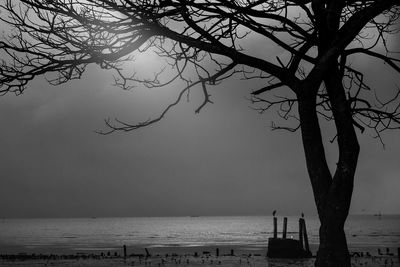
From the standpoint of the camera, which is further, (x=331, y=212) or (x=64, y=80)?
(x=64, y=80)

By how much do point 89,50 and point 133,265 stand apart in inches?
1221

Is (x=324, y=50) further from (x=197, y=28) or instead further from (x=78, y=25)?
(x=78, y=25)

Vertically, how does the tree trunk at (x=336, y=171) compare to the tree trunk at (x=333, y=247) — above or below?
above

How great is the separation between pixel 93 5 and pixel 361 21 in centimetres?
325

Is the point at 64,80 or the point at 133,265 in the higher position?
the point at 64,80

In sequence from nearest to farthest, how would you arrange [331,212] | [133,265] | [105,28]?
[331,212]
[105,28]
[133,265]

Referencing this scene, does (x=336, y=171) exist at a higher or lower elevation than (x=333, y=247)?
higher

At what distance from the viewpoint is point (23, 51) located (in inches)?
268

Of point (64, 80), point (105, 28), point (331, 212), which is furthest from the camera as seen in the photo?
point (64, 80)

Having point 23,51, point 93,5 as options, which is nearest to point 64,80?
Answer: point 23,51

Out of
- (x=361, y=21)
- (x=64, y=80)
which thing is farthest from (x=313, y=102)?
(x=64, y=80)

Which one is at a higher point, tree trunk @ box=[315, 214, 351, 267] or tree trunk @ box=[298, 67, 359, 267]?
tree trunk @ box=[298, 67, 359, 267]

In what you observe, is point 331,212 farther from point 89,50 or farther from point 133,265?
point 133,265

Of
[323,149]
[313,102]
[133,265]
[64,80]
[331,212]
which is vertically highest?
[64,80]
